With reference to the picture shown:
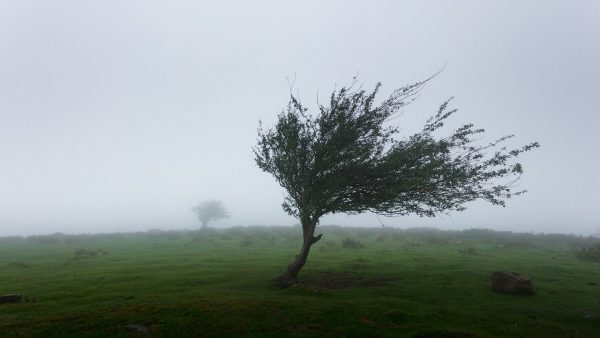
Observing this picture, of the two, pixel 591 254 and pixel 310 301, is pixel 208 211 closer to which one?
pixel 591 254

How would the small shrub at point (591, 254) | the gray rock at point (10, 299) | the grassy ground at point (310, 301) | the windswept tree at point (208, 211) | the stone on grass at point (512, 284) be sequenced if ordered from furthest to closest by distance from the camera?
the windswept tree at point (208, 211)
the small shrub at point (591, 254)
the stone on grass at point (512, 284)
the gray rock at point (10, 299)
the grassy ground at point (310, 301)

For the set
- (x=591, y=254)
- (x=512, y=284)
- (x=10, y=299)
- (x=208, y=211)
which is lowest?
(x=10, y=299)

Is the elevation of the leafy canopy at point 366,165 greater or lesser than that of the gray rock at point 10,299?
greater

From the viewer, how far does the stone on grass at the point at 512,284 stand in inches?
914

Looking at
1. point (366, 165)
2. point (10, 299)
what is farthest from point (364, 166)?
point (10, 299)

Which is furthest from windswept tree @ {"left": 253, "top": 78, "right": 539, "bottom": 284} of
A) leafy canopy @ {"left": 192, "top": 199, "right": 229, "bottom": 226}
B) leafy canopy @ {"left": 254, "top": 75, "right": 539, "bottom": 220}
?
leafy canopy @ {"left": 192, "top": 199, "right": 229, "bottom": 226}

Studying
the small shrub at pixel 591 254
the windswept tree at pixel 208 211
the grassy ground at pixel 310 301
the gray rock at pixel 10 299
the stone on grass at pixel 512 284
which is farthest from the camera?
the windswept tree at pixel 208 211

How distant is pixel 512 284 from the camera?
23359 mm

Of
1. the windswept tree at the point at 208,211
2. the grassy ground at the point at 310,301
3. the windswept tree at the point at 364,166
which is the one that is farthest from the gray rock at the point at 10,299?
the windswept tree at the point at 208,211

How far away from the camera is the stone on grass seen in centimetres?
2320

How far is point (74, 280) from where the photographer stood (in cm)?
2972

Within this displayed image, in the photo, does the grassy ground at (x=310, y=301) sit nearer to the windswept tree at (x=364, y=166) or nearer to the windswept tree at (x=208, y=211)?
the windswept tree at (x=364, y=166)

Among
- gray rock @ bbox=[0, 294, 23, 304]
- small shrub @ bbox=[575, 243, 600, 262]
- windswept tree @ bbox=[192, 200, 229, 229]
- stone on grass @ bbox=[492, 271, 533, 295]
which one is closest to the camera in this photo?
gray rock @ bbox=[0, 294, 23, 304]

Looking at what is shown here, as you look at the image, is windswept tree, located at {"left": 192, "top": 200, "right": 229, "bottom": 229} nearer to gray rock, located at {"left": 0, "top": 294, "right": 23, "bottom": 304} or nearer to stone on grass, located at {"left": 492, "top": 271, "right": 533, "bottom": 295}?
gray rock, located at {"left": 0, "top": 294, "right": 23, "bottom": 304}
